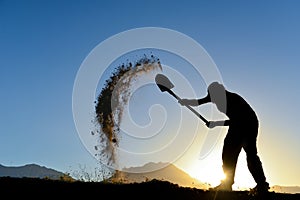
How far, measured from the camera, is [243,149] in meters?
12.1

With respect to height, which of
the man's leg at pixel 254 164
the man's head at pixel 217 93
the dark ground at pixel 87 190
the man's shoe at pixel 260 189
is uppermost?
the man's head at pixel 217 93

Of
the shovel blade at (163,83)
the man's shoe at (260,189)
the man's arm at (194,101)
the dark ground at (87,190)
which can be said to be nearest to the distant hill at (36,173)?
the dark ground at (87,190)

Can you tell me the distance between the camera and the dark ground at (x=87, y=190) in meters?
8.35

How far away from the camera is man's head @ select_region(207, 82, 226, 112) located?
1218cm

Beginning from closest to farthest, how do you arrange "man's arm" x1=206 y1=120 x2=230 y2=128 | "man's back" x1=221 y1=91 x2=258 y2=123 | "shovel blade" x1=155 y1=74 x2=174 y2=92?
"man's back" x1=221 y1=91 x2=258 y2=123, "man's arm" x1=206 y1=120 x2=230 y2=128, "shovel blade" x1=155 y1=74 x2=174 y2=92

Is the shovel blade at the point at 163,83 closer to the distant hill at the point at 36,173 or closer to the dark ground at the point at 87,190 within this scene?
the distant hill at the point at 36,173

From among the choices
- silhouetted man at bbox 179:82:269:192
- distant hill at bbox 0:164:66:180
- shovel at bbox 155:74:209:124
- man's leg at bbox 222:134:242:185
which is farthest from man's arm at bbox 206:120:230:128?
distant hill at bbox 0:164:66:180

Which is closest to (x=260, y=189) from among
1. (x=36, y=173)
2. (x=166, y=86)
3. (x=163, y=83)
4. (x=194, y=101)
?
(x=194, y=101)

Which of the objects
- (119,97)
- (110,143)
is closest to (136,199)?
(110,143)

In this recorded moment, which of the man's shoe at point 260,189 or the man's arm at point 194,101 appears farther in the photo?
the man's arm at point 194,101

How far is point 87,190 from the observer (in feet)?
28.6

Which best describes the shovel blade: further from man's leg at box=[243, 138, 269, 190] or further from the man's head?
man's leg at box=[243, 138, 269, 190]

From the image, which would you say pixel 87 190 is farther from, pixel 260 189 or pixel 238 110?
pixel 238 110

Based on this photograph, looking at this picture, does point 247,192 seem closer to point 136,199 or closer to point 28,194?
point 136,199
